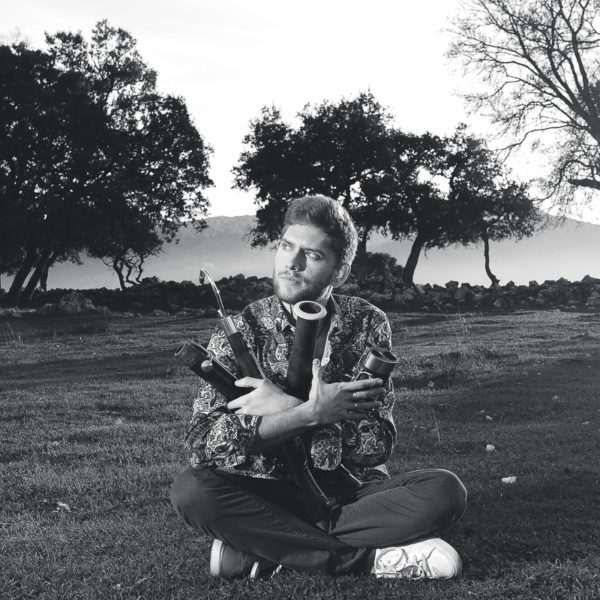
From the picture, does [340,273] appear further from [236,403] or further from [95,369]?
[95,369]

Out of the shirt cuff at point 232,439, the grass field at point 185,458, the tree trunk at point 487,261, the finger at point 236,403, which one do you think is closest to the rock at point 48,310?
the grass field at point 185,458

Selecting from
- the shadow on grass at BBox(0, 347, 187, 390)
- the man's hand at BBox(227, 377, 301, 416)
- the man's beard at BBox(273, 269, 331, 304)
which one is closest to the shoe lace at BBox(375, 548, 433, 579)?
the man's hand at BBox(227, 377, 301, 416)

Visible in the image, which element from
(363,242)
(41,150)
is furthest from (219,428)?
(363,242)

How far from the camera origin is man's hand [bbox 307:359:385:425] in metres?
3.79

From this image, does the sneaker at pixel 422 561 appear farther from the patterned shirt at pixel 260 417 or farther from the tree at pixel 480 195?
the tree at pixel 480 195

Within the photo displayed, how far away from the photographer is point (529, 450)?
767 centimetres

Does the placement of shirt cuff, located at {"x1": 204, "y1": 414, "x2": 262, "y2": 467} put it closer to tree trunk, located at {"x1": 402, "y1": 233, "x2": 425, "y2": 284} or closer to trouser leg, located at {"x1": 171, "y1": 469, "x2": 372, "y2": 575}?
trouser leg, located at {"x1": 171, "y1": 469, "x2": 372, "y2": 575}

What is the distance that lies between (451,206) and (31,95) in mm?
19611

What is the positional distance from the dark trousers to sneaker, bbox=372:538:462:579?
0.17 feet

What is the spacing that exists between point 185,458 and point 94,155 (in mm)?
26831

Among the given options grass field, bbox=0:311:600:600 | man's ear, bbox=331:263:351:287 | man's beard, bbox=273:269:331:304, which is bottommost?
grass field, bbox=0:311:600:600

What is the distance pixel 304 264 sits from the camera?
14.2ft

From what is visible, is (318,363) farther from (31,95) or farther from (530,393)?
(31,95)

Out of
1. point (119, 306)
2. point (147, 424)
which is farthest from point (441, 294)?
point (147, 424)
